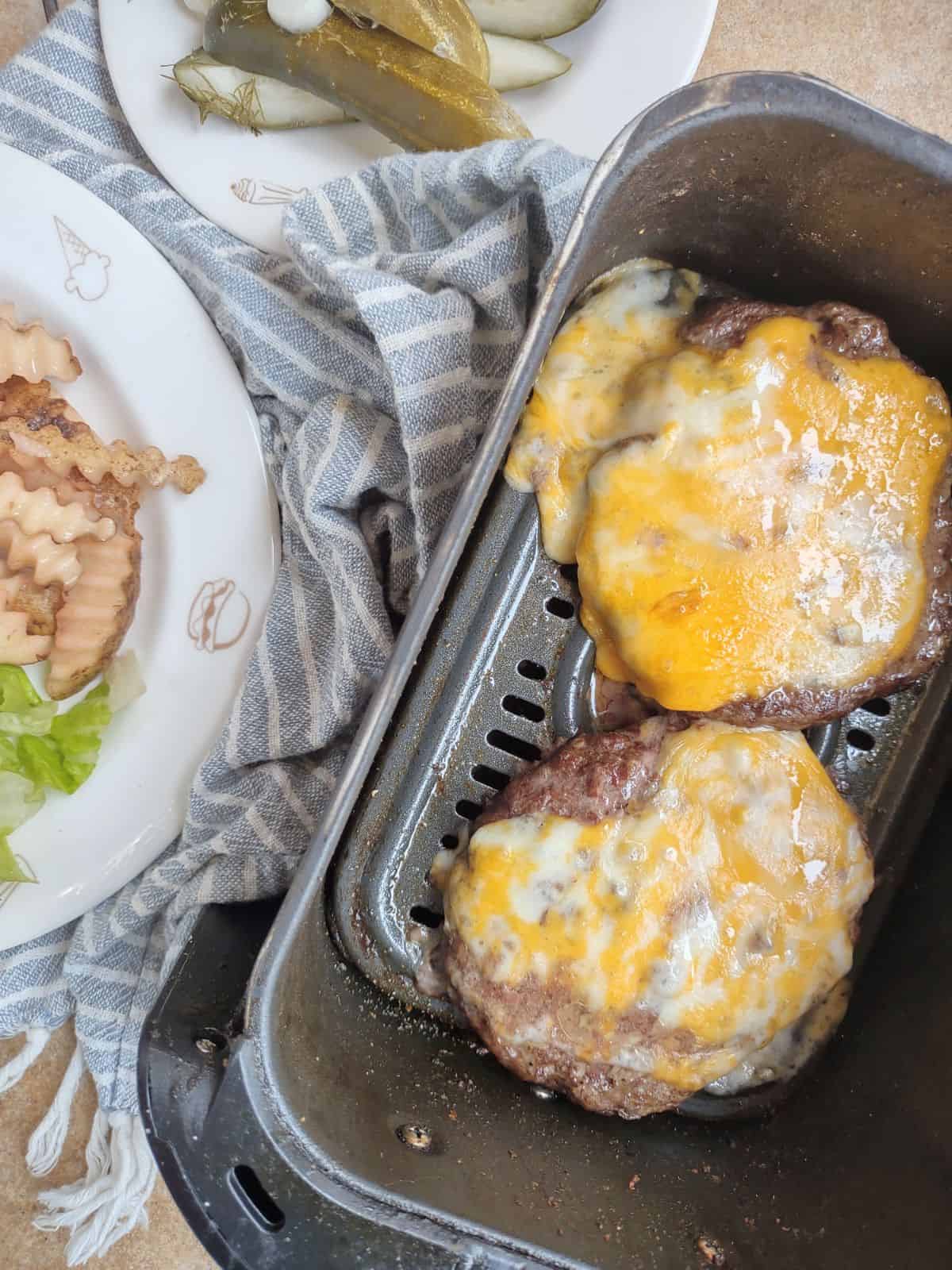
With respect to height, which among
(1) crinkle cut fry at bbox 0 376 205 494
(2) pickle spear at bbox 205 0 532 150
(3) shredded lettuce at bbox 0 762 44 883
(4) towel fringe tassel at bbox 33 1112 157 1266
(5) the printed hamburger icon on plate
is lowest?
(4) towel fringe tassel at bbox 33 1112 157 1266

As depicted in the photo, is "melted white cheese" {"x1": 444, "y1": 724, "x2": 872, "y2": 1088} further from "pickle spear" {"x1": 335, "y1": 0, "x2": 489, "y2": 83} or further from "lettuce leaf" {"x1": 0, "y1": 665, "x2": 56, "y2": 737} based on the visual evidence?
"pickle spear" {"x1": 335, "y1": 0, "x2": 489, "y2": 83}

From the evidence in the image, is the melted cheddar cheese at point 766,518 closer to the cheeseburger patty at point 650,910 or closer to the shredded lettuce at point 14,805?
the cheeseburger patty at point 650,910

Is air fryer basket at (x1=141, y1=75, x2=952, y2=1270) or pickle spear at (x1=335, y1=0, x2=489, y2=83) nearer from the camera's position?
air fryer basket at (x1=141, y1=75, x2=952, y2=1270)

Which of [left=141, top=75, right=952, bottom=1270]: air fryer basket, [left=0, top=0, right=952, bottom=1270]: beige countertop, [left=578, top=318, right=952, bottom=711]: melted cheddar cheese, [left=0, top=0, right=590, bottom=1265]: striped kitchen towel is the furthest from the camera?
[left=0, top=0, right=952, bottom=1270]: beige countertop

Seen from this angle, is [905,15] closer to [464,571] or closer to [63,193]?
[464,571]

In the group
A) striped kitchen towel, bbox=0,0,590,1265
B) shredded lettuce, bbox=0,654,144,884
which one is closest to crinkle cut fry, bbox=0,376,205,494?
striped kitchen towel, bbox=0,0,590,1265

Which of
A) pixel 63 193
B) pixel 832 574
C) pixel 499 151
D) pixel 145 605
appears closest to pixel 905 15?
pixel 499 151

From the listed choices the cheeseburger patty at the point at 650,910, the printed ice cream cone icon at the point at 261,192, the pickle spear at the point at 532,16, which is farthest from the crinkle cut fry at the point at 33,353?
the cheeseburger patty at the point at 650,910
